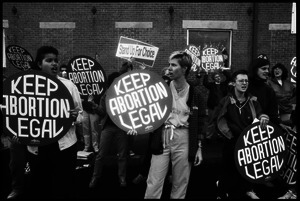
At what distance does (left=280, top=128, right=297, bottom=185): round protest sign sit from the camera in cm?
355

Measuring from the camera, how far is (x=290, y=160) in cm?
360

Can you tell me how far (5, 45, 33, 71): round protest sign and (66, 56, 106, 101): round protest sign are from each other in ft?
8.27

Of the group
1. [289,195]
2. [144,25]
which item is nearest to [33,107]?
[289,195]

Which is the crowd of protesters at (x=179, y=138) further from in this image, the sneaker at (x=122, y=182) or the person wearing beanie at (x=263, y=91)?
the sneaker at (x=122, y=182)

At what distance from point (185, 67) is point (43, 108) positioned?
4.87 ft

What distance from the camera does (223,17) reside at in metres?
9.84

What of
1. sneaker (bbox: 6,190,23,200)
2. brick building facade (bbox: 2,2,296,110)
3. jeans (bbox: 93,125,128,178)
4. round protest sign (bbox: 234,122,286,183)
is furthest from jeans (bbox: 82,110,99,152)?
round protest sign (bbox: 234,122,286,183)

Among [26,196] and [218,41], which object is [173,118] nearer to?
Result: [26,196]

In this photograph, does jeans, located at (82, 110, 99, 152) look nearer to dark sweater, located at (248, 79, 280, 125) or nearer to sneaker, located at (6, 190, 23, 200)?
sneaker, located at (6, 190, 23, 200)

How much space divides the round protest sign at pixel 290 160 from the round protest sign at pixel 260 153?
9.2 inches

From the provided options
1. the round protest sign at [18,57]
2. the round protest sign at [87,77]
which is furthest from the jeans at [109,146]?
the round protest sign at [18,57]

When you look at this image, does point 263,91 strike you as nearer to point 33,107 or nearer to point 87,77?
point 87,77

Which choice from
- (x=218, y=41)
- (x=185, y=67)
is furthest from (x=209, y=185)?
(x=218, y=41)

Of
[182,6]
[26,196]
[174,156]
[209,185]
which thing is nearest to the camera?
[174,156]
